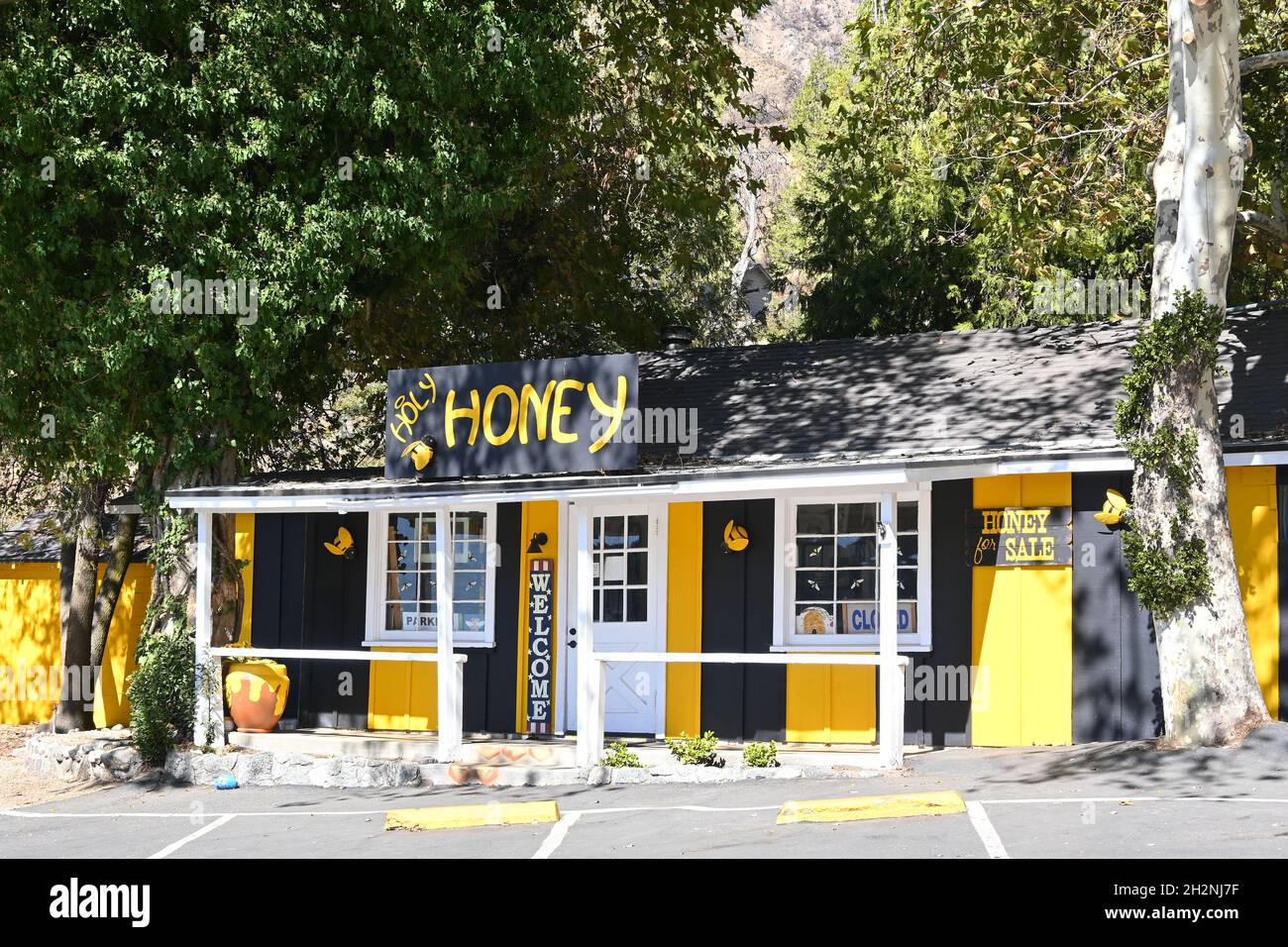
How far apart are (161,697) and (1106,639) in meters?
9.07

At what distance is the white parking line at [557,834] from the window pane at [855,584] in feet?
12.6

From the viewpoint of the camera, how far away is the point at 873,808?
368 inches

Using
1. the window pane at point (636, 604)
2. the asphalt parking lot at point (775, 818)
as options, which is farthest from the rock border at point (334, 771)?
the window pane at point (636, 604)

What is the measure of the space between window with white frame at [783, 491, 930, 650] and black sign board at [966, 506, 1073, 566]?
447mm

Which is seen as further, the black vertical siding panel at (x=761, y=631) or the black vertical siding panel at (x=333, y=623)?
the black vertical siding panel at (x=333, y=623)

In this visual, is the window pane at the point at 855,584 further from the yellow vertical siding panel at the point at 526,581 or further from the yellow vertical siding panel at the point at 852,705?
the yellow vertical siding panel at the point at 526,581

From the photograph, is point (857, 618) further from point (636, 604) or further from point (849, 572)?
point (636, 604)

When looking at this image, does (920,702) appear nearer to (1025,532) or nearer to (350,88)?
(1025,532)

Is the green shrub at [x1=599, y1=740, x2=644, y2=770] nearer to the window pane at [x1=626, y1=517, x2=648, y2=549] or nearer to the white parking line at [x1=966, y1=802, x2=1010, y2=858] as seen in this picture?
the window pane at [x1=626, y1=517, x2=648, y2=549]

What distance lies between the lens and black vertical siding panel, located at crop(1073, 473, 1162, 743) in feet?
39.2

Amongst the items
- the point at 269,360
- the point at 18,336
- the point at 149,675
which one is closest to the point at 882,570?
the point at 269,360

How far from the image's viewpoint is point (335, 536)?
1522cm

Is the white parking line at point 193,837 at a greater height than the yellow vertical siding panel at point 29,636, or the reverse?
the yellow vertical siding panel at point 29,636

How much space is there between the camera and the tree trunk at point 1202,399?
35.2ft
